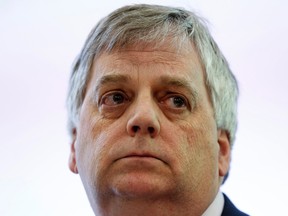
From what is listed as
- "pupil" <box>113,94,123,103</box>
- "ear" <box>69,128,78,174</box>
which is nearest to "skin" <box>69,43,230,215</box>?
"pupil" <box>113,94,123,103</box>

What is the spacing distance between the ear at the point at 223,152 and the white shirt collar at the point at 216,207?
12cm

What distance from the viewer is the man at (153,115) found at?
6.49 ft

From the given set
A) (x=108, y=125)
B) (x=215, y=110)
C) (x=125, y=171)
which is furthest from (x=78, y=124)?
(x=215, y=110)

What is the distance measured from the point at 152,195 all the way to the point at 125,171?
15 centimetres

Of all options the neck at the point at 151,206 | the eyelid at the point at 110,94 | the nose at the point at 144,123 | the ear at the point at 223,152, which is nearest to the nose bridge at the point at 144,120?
the nose at the point at 144,123

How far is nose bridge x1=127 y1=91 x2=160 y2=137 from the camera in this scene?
1958mm

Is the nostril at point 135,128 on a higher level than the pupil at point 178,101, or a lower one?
lower

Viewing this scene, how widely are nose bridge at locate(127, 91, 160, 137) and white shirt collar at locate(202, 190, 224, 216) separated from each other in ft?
1.72

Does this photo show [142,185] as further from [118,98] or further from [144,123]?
[118,98]

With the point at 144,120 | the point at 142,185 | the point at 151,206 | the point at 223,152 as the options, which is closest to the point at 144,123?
the point at 144,120

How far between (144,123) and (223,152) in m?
0.62

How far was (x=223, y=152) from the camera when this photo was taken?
240 cm

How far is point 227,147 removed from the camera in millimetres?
2416

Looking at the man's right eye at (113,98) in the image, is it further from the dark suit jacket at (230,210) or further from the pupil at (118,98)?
the dark suit jacket at (230,210)
